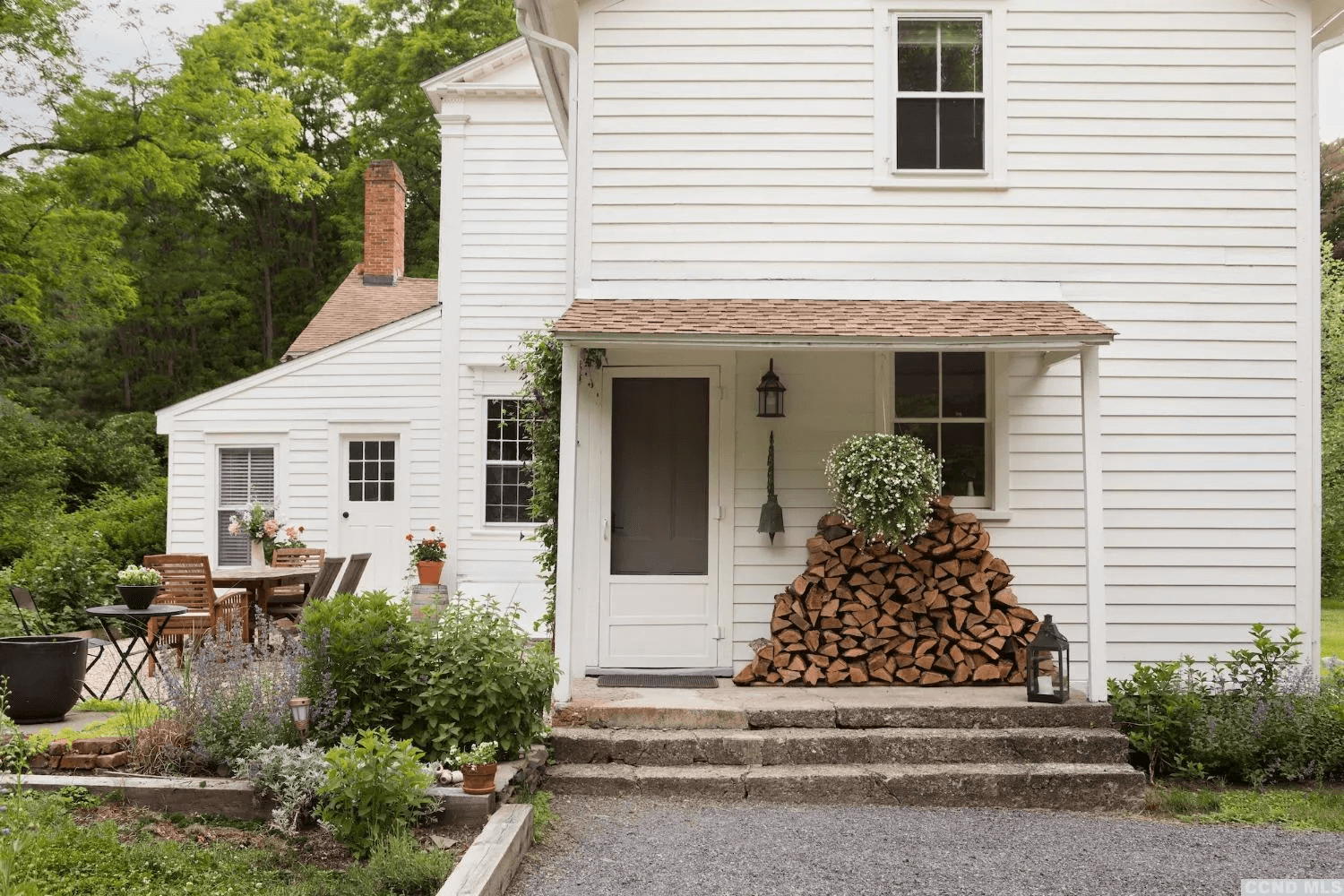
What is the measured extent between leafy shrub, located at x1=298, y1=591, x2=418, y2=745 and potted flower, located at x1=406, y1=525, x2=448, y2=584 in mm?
6552

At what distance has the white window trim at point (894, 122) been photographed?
790 centimetres

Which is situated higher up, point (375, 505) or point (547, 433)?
point (547, 433)

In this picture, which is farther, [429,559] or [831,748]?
[429,559]

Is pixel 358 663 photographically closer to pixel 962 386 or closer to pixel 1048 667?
pixel 1048 667

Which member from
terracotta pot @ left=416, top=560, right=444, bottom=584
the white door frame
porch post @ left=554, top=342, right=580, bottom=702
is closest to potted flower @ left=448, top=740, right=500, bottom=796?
porch post @ left=554, top=342, right=580, bottom=702

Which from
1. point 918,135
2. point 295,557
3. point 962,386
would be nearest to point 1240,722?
point 962,386

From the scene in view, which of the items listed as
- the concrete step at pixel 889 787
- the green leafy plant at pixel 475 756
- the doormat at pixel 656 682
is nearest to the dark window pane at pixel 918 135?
the doormat at pixel 656 682

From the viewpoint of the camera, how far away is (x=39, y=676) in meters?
6.61

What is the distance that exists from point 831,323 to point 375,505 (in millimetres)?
7970

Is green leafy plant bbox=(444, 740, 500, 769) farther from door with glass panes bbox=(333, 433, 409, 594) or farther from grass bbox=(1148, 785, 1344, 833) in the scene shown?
door with glass panes bbox=(333, 433, 409, 594)

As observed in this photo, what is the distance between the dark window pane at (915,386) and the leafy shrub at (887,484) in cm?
73

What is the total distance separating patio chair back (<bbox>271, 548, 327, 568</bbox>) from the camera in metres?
11.8

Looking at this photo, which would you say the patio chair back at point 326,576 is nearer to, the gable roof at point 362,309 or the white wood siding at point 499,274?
the white wood siding at point 499,274

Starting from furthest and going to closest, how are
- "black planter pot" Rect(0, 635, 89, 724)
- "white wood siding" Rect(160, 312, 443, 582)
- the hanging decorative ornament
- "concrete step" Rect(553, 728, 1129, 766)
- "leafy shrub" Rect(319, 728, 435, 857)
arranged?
"white wood siding" Rect(160, 312, 443, 582) < the hanging decorative ornament < "black planter pot" Rect(0, 635, 89, 724) < "concrete step" Rect(553, 728, 1129, 766) < "leafy shrub" Rect(319, 728, 435, 857)
